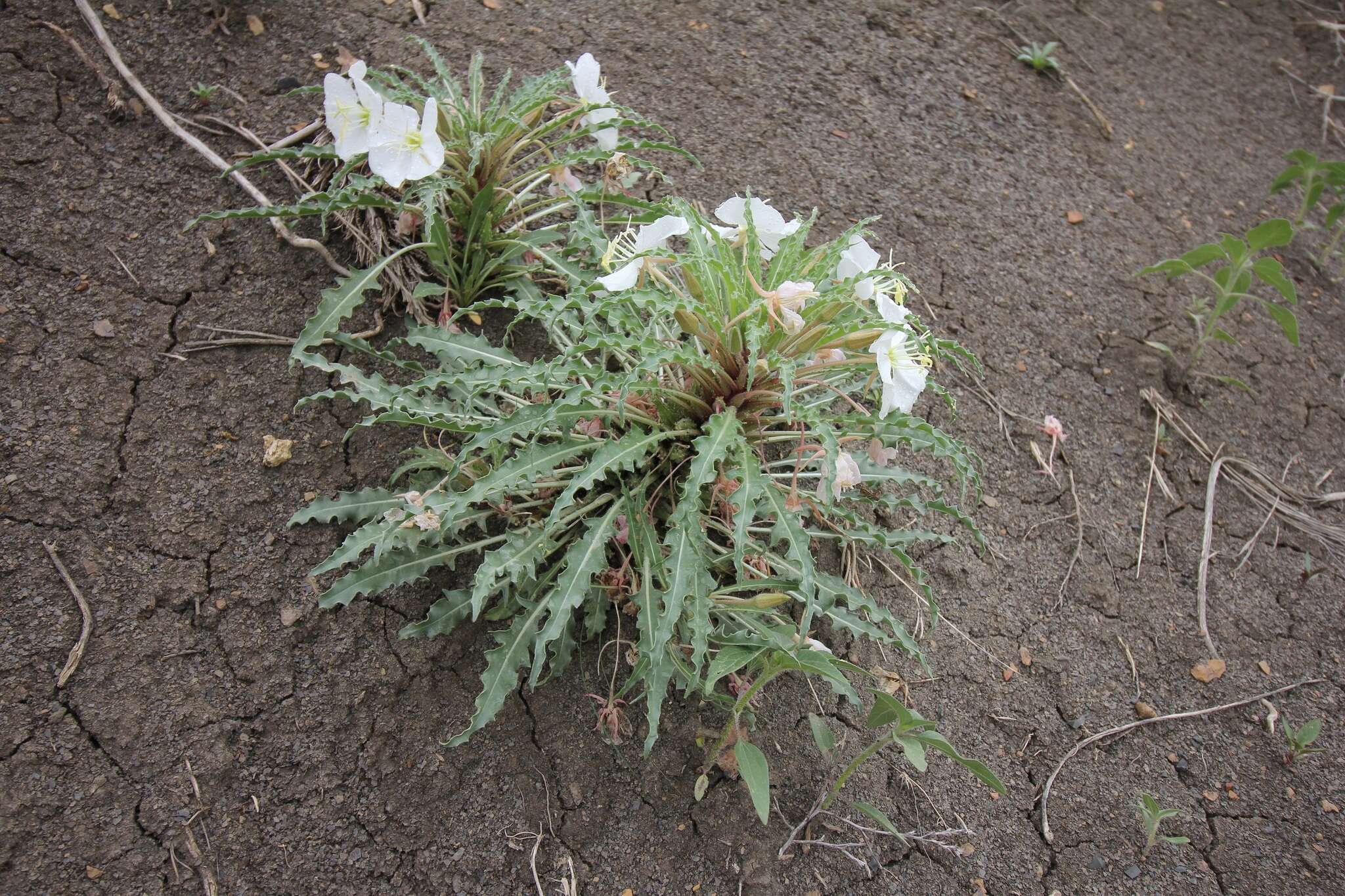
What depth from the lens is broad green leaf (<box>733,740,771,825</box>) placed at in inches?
59.6

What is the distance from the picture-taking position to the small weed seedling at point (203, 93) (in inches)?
87.0

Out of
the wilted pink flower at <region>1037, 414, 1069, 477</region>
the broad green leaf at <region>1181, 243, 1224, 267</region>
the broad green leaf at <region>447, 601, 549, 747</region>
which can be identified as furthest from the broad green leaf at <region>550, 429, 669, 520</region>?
the broad green leaf at <region>1181, 243, 1224, 267</region>

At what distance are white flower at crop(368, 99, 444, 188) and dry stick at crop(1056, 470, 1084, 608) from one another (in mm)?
1847

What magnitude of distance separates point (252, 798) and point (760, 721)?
995 millimetres

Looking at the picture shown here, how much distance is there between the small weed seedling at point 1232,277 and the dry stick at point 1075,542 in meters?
0.65

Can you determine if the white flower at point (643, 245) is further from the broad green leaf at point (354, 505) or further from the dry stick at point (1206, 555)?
the dry stick at point (1206, 555)

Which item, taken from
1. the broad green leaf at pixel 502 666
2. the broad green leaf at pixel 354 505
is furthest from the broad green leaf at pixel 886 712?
the broad green leaf at pixel 354 505

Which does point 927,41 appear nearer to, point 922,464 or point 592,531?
point 922,464

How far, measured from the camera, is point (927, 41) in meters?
3.30

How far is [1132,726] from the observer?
205cm

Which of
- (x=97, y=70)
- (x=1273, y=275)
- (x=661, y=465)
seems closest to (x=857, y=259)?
(x=661, y=465)

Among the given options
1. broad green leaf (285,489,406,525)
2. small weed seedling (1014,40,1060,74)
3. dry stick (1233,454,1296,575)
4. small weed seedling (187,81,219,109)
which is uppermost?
small weed seedling (187,81,219,109)

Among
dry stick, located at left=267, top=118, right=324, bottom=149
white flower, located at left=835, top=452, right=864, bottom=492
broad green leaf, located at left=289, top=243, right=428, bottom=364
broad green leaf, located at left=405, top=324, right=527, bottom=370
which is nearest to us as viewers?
white flower, located at left=835, top=452, right=864, bottom=492

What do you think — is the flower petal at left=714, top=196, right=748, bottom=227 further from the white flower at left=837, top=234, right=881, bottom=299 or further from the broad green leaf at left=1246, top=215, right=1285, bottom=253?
the broad green leaf at left=1246, top=215, right=1285, bottom=253
